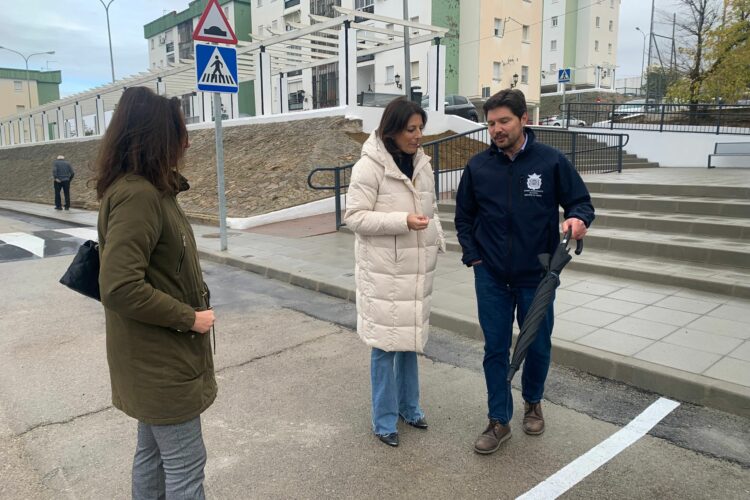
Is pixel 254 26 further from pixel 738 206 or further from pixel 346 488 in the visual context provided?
pixel 346 488

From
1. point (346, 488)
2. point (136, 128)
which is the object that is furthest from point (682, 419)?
point (136, 128)

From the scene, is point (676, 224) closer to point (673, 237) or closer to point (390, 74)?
point (673, 237)

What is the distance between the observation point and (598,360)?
428 centimetres

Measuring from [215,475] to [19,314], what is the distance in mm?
4345

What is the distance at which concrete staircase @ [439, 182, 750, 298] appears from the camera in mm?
6363

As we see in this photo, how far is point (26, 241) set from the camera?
1101 centimetres

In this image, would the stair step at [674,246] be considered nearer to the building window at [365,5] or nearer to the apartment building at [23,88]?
the building window at [365,5]

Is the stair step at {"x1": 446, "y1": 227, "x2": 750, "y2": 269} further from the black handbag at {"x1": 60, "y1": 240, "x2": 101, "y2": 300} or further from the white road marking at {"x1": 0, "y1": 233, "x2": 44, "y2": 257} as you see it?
the white road marking at {"x1": 0, "y1": 233, "x2": 44, "y2": 257}

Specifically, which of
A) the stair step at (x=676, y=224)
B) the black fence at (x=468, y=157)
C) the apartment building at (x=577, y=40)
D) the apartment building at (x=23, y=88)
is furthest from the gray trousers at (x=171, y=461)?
the apartment building at (x=23, y=88)

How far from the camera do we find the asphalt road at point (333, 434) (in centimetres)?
288

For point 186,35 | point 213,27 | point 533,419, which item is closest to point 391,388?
point 533,419

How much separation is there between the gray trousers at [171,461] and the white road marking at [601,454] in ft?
5.23

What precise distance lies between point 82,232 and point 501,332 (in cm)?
1151

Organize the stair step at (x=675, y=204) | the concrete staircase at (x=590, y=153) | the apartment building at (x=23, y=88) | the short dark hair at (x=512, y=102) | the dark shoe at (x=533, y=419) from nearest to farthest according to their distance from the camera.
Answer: the short dark hair at (x=512, y=102)
the dark shoe at (x=533, y=419)
the stair step at (x=675, y=204)
the concrete staircase at (x=590, y=153)
the apartment building at (x=23, y=88)
